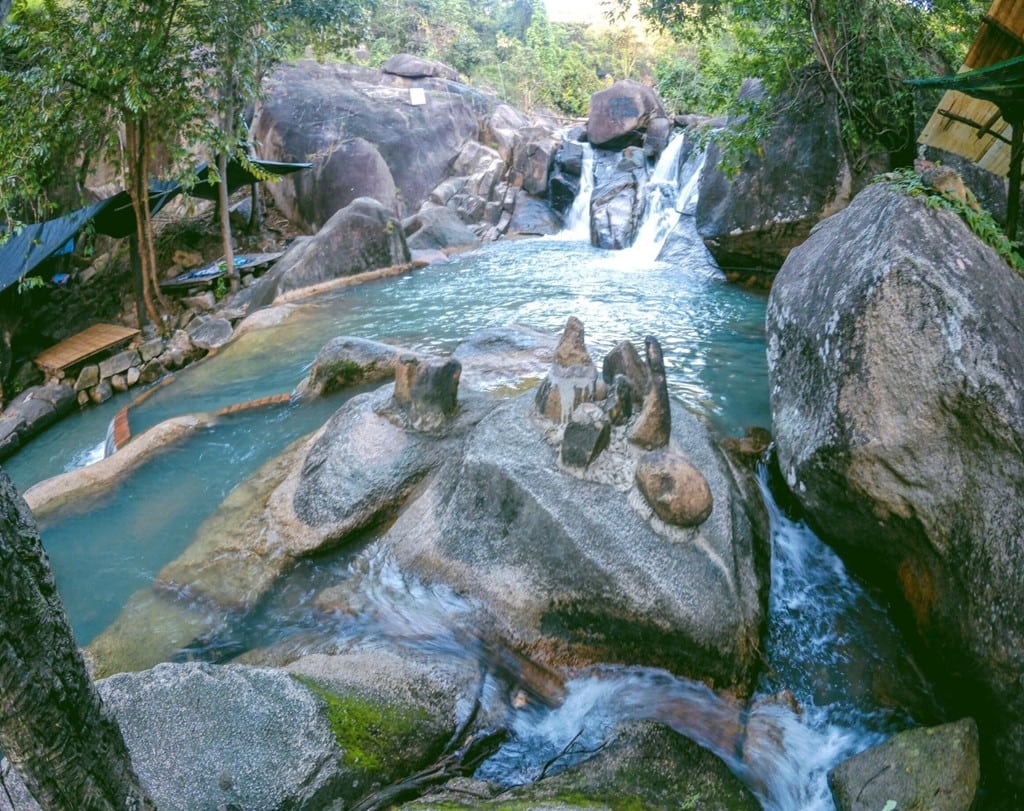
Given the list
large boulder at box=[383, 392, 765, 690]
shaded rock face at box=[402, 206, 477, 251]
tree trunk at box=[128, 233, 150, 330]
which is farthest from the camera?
shaded rock face at box=[402, 206, 477, 251]

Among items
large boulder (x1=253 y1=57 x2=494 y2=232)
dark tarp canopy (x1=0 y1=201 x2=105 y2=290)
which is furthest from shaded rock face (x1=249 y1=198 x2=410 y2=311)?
large boulder (x1=253 y1=57 x2=494 y2=232)

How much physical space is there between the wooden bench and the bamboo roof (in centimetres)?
1066

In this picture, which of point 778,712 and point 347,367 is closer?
point 778,712

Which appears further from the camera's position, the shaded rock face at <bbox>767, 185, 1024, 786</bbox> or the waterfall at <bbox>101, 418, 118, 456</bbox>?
the waterfall at <bbox>101, 418, 118, 456</bbox>

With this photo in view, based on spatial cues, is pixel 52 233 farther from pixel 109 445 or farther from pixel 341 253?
pixel 341 253

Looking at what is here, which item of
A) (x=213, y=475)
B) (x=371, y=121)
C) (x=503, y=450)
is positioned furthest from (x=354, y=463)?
(x=371, y=121)

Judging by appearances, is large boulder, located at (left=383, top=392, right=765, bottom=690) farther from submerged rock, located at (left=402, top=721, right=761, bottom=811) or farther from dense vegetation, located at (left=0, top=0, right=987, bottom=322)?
dense vegetation, located at (left=0, top=0, right=987, bottom=322)

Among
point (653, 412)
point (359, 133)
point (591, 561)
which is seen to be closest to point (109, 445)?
point (591, 561)

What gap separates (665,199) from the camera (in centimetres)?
1380

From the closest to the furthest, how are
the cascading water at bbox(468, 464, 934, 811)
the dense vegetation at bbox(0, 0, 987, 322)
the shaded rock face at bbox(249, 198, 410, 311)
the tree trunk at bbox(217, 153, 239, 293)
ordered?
1. the cascading water at bbox(468, 464, 934, 811)
2. the dense vegetation at bbox(0, 0, 987, 322)
3. the tree trunk at bbox(217, 153, 239, 293)
4. the shaded rock face at bbox(249, 198, 410, 311)

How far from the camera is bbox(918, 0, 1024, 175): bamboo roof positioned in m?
5.88

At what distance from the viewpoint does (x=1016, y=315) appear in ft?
10.2

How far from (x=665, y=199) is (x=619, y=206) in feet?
3.50

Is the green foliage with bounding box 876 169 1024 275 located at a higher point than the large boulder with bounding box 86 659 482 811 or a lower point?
higher
